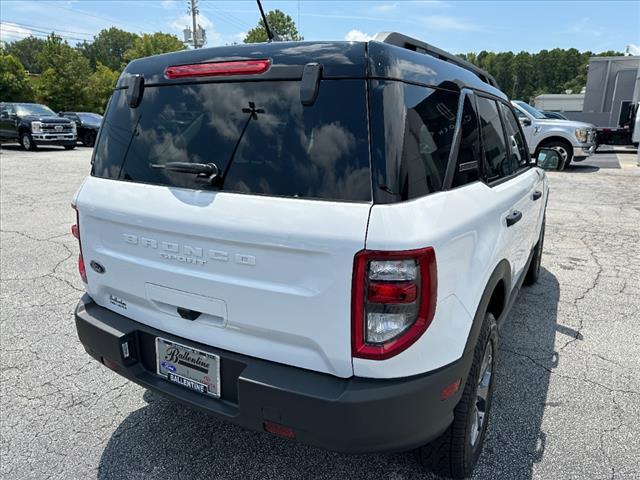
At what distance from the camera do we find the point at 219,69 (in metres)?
1.97

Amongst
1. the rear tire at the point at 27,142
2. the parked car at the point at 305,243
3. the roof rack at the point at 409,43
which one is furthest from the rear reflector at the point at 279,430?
the rear tire at the point at 27,142

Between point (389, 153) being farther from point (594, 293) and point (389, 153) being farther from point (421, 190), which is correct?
point (594, 293)

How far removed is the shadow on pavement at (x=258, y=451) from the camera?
7.43ft

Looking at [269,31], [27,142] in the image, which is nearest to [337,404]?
[269,31]

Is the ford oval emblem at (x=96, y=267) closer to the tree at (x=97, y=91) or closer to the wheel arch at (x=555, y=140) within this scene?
the wheel arch at (x=555, y=140)

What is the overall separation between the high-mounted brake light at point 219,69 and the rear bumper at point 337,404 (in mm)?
1159

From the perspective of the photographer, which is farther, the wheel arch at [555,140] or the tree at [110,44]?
the tree at [110,44]

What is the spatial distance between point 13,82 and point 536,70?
116437 mm

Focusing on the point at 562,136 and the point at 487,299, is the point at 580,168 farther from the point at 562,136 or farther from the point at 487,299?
the point at 487,299

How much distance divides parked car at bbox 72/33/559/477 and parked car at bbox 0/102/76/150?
19.1 m

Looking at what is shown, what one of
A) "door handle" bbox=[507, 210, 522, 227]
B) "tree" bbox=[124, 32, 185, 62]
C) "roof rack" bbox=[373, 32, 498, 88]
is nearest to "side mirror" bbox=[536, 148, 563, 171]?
"door handle" bbox=[507, 210, 522, 227]

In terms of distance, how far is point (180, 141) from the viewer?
6.83 feet

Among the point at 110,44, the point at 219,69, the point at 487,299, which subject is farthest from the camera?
the point at 110,44

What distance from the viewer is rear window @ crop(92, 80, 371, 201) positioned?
1.68 m
